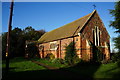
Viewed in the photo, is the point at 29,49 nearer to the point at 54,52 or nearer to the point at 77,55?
the point at 54,52

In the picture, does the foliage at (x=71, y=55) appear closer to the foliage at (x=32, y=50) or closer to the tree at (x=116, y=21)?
the tree at (x=116, y=21)

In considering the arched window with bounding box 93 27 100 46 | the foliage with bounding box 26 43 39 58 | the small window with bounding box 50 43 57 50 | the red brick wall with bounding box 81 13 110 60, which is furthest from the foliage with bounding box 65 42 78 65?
the foliage with bounding box 26 43 39 58

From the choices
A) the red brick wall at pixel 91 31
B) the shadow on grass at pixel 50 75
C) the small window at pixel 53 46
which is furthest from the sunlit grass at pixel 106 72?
the small window at pixel 53 46

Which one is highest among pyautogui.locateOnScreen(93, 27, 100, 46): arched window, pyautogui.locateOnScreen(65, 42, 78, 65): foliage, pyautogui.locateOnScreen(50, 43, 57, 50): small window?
pyautogui.locateOnScreen(93, 27, 100, 46): arched window

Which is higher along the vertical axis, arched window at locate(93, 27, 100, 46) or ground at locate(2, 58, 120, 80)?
arched window at locate(93, 27, 100, 46)

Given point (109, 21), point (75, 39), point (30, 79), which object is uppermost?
point (109, 21)

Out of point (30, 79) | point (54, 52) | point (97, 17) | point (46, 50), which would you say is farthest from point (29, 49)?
point (30, 79)

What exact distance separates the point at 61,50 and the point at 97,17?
10513mm

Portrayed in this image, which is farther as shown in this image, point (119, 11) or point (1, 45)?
point (1, 45)

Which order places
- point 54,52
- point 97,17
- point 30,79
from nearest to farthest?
1. point 30,79
2. point 97,17
3. point 54,52

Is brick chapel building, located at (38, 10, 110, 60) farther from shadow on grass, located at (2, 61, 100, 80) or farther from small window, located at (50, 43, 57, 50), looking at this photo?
shadow on grass, located at (2, 61, 100, 80)

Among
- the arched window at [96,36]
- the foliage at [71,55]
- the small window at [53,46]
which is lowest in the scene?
the foliage at [71,55]

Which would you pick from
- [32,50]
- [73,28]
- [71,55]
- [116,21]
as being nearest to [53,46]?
[73,28]

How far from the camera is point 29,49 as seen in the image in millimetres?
36344
